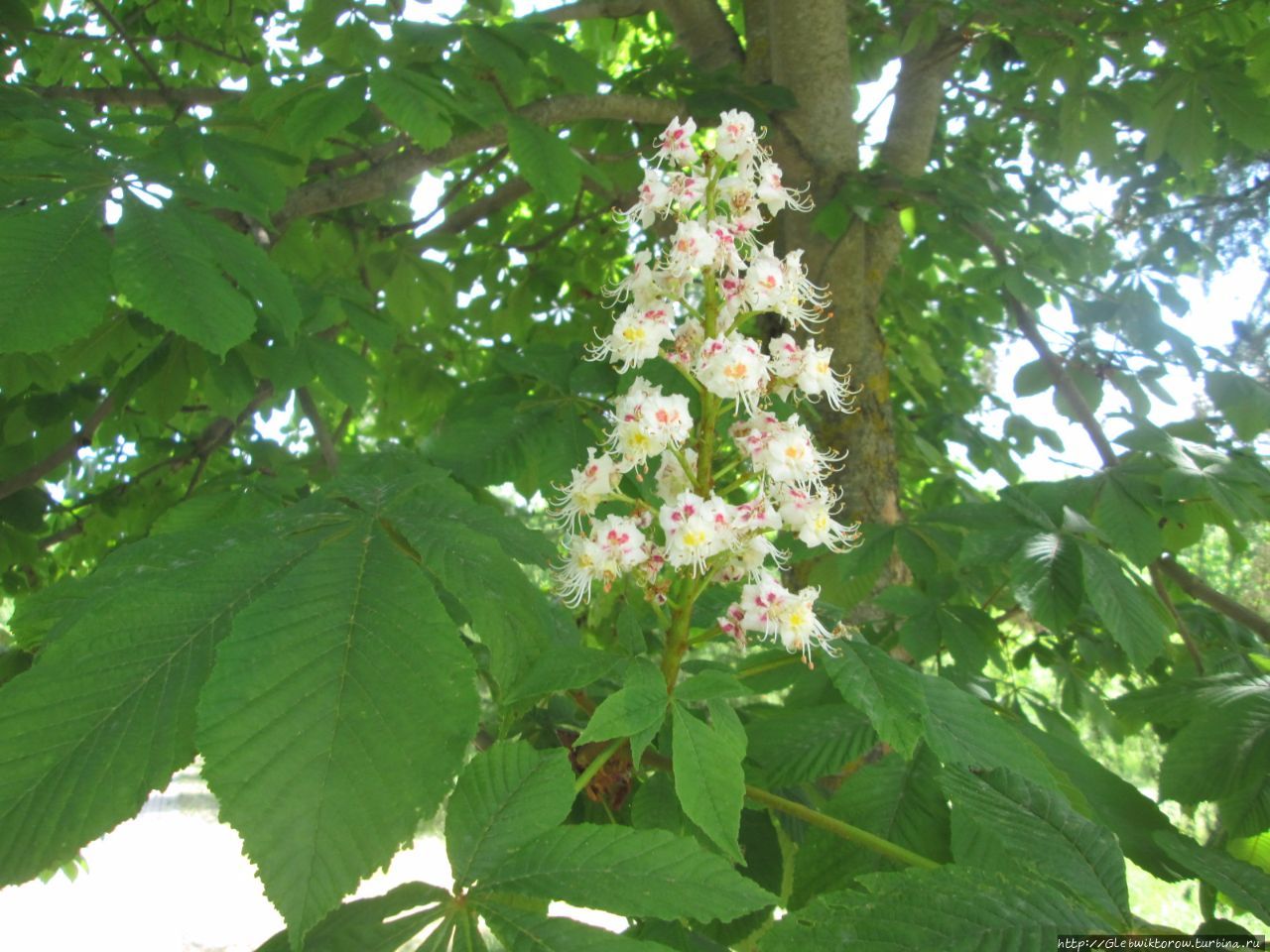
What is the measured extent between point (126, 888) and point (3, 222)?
5.55m

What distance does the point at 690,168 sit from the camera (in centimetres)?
122

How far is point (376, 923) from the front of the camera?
28.1 inches

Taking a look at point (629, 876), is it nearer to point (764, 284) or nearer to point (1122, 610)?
point (764, 284)

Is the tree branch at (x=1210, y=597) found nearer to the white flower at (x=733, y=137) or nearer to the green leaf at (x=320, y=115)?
the white flower at (x=733, y=137)

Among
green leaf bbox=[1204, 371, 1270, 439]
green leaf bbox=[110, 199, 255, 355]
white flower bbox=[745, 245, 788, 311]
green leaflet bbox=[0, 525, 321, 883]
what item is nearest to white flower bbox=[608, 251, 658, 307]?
white flower bbox=[745, 245, 788, 311]

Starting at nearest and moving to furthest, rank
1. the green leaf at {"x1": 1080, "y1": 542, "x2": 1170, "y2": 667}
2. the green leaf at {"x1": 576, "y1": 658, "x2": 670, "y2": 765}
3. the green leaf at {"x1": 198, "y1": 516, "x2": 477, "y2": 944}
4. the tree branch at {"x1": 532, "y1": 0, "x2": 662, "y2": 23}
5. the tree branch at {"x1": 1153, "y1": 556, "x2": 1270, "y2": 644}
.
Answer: the green leaf at {"x1": 198, "y1": 516, "x2": 477, "y2": 944} → the green leaf at {"x1": 576, "y1": 658, "x2": 670, "y2": 765} → the green leaf at {"x1": 1080, "y1": 542, "x2": 1170, "y2": 667} → the tree branch at {"x1": 1153, "y1": 556, "x2": 1270, "y2": 644} → the tree branch at {"x1": 532, "y1": 0, "x2": 662, "y2": 23}

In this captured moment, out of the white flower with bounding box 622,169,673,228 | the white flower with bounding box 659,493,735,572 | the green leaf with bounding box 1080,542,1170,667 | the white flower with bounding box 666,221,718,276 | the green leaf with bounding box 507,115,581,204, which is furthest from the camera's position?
the green leaf with bounding box 507,115,581,204

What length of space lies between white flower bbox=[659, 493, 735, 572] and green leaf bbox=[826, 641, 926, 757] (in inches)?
6.9

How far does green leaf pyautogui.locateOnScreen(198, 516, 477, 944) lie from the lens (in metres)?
0.59

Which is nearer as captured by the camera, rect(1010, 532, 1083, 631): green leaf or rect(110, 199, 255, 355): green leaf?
rect(110, 199, 255, 355): green leaf

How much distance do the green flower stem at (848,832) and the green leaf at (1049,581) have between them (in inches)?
24.7

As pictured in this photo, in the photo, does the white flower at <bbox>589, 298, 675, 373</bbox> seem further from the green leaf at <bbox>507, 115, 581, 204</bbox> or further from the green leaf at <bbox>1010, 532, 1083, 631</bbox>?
the green leaf at <bbox>507, 115, 581, 204</bbox>

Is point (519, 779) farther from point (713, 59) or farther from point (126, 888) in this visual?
point (126, 888)

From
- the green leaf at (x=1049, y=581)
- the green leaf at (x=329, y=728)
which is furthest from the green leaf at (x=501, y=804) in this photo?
the green leaf at (x=1049, y=581)
